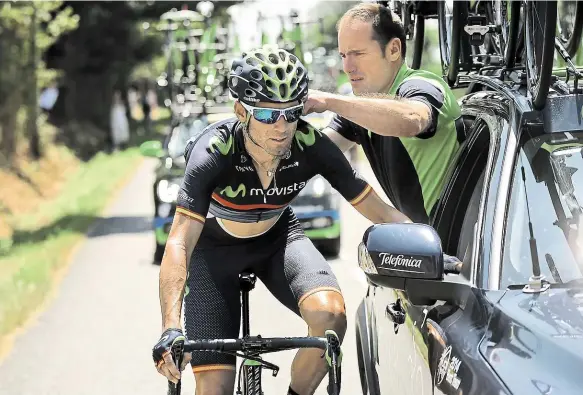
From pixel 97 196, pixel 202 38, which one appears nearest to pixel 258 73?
pixel 202 38

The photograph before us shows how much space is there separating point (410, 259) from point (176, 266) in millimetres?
1168

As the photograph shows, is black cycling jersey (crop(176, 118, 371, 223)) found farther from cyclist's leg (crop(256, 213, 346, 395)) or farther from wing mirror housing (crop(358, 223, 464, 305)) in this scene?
wing mirror housing (crop(358, 223, 464, 305))

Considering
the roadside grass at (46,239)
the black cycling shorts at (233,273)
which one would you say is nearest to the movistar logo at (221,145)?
the black cycling shorts at (233,273)

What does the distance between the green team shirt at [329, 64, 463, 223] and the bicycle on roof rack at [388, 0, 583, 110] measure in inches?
11.4

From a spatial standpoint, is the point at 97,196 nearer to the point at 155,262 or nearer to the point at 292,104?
the point at 155,262

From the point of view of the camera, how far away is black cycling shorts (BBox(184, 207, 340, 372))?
499 cm

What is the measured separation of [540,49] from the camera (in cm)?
446

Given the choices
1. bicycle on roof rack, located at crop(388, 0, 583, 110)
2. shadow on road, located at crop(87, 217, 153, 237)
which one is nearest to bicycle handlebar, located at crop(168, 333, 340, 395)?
bicycle on roof rack, located at crop(388, 0, 583, 110)

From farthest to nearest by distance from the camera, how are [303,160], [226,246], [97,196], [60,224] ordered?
1. [97,196]
2. [60,224]
3. [226,246]
4. [303,160]

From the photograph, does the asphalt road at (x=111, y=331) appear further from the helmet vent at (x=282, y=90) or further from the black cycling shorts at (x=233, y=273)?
the helmet vent at (x=282, y=90)

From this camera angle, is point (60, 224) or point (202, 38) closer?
point (60, 224)

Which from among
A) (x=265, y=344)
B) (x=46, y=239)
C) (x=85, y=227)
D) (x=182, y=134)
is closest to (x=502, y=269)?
(x=265, y=344)

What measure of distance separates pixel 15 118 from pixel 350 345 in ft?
73.5

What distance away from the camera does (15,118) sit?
30250 millimetres
